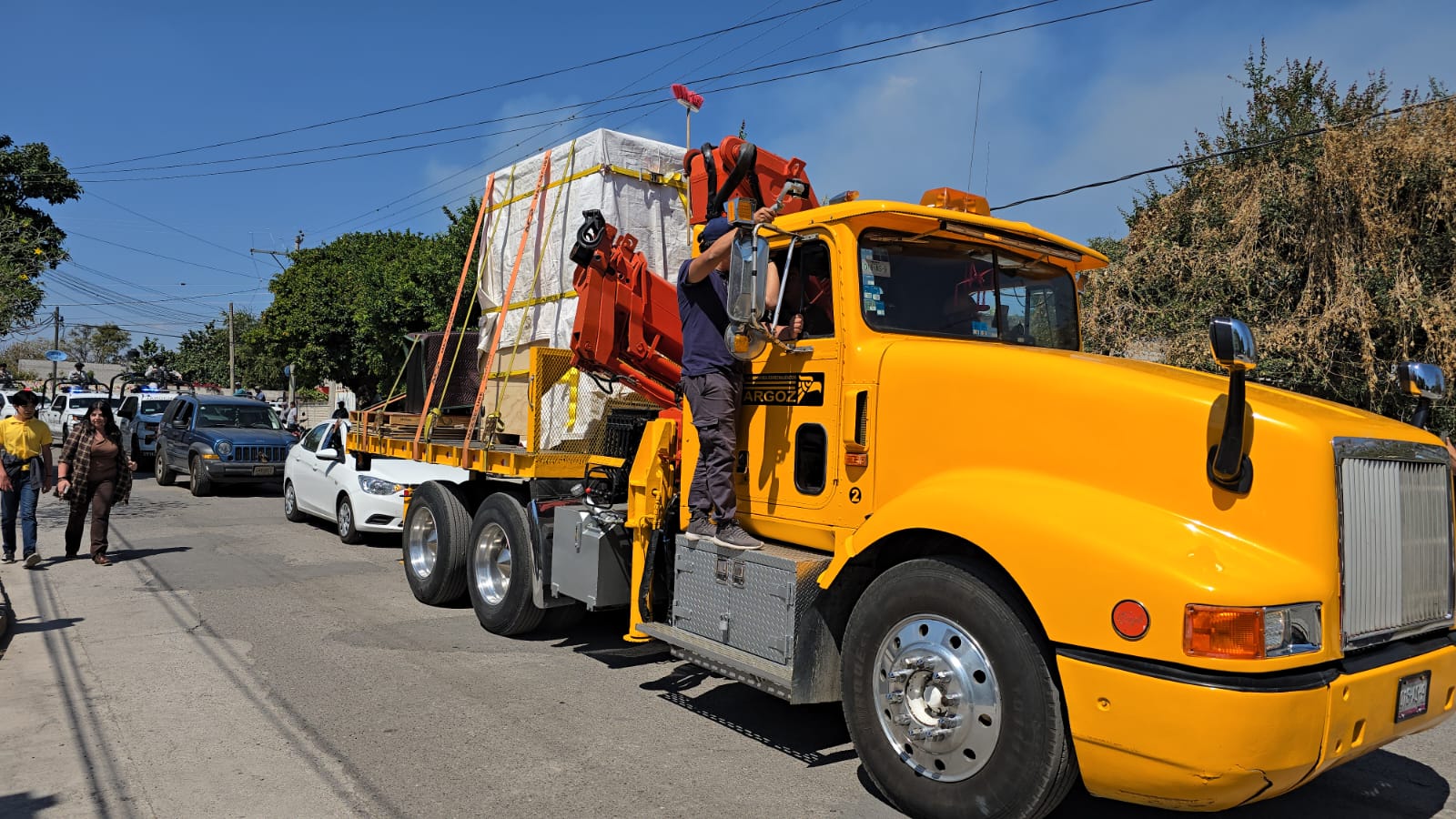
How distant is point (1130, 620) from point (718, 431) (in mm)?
2377

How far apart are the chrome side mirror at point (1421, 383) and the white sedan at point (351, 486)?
8.95 metres

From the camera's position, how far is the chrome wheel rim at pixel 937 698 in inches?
145

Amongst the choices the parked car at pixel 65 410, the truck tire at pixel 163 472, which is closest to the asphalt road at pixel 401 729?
the truck tire at pixel 163 472

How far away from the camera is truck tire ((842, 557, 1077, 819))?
137 inches

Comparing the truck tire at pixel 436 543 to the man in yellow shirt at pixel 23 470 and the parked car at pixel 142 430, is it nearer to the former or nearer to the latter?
the man in yellow shirt at pixel 23 470

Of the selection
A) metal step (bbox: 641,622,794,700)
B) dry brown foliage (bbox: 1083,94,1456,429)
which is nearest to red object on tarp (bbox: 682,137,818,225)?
metal step (bbox: 641,622,794,700)

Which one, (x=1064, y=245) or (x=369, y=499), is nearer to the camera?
(x=1064, y=245)

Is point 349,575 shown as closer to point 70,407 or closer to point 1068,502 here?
point 1068,502

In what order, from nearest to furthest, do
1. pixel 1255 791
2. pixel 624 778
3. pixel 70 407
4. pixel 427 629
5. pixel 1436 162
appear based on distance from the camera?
pixel 1255 791 < pixel 624 778 < pixel 427 629 < pixel 1436 162 < pixel 70 407

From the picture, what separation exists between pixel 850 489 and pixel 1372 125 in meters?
11.0

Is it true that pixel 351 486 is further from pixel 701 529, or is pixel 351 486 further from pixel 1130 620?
pixel 1130 620

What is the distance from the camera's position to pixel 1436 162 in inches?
440

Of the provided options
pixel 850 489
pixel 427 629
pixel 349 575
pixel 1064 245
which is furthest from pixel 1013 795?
pixel 349 575

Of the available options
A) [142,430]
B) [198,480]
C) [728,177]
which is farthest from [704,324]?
[142,430]
